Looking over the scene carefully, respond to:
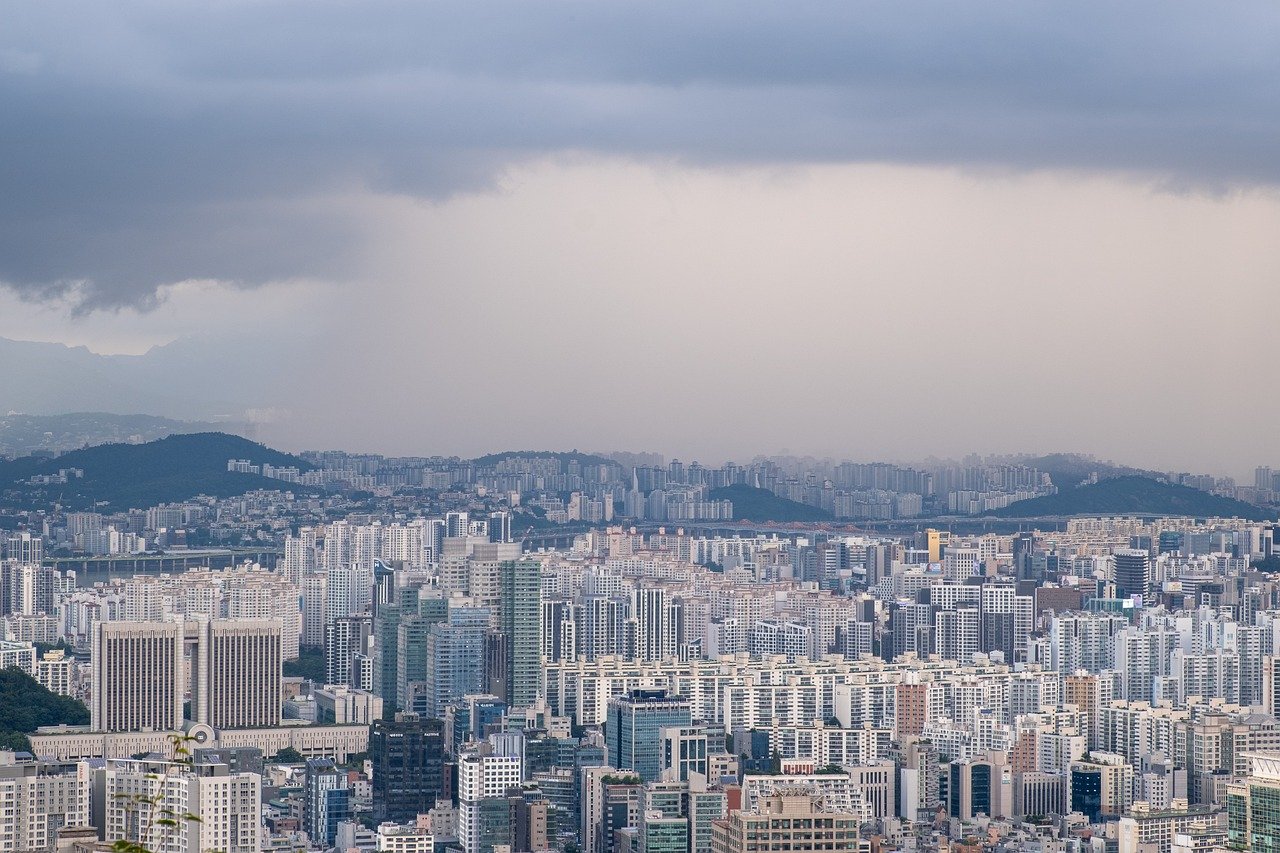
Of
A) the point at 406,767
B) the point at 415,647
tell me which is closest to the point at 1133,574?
the point at 415,647

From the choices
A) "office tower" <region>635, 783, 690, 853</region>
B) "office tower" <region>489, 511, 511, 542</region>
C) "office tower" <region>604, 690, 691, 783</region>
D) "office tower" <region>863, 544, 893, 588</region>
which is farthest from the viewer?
"office tower" <region>863, 544, 893, 588</region>

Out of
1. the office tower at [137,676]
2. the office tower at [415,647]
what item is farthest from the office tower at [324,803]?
the office tower at [415,647]

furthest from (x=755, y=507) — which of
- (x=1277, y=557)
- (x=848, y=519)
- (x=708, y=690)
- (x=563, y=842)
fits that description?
(x=563, y=842)

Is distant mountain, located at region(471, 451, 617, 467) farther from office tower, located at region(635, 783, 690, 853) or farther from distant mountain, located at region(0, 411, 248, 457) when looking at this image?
office tower, located at region(635, 783, 690, 853)

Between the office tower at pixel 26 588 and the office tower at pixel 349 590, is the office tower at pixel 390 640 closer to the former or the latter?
the office tower at pixel 349 590

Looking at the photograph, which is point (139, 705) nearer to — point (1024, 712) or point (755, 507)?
point (1024, 712)

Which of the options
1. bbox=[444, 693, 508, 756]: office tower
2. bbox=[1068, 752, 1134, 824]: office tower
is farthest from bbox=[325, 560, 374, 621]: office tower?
bbox=[1068, 752, 1134, 824]: office tower
